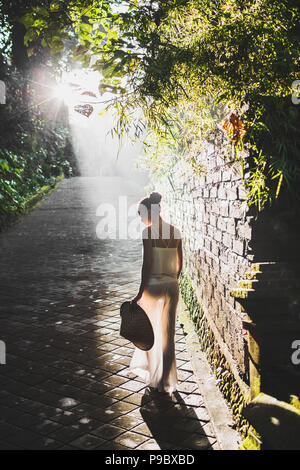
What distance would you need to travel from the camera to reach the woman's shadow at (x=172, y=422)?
10.1 feet

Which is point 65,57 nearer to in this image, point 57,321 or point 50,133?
point 50,133

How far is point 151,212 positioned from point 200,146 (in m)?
1.27

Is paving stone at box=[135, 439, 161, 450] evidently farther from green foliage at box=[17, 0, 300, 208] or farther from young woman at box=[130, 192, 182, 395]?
green foliage at box=[17, 0, 300, 208]

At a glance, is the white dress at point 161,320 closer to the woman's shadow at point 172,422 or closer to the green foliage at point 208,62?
the woman's shadow at point 172,422

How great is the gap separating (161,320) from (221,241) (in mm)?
1035

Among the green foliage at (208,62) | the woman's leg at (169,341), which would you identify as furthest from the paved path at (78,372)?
the green foliage at (208,62)

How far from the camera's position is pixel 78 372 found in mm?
4309

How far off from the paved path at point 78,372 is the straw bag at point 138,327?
56 centimetres

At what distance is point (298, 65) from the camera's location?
2.85m

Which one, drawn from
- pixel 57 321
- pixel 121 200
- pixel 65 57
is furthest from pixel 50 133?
pixel 57 321

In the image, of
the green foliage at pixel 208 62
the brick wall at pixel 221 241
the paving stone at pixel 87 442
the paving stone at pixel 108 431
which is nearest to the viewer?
the green foliage at pixel 208 62

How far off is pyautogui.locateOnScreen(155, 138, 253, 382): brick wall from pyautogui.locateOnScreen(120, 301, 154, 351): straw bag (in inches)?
30.6

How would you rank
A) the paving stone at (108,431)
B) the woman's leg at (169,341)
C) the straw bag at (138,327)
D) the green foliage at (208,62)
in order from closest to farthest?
1. the green foliage at (208,62)
2. the paving stone at (108,431)
3. the straw bag at (138,327)
4. the woman's leg at (169,341)

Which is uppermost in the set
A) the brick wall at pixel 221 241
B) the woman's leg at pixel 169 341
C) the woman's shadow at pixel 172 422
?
the brick wall at pixel 221 241
